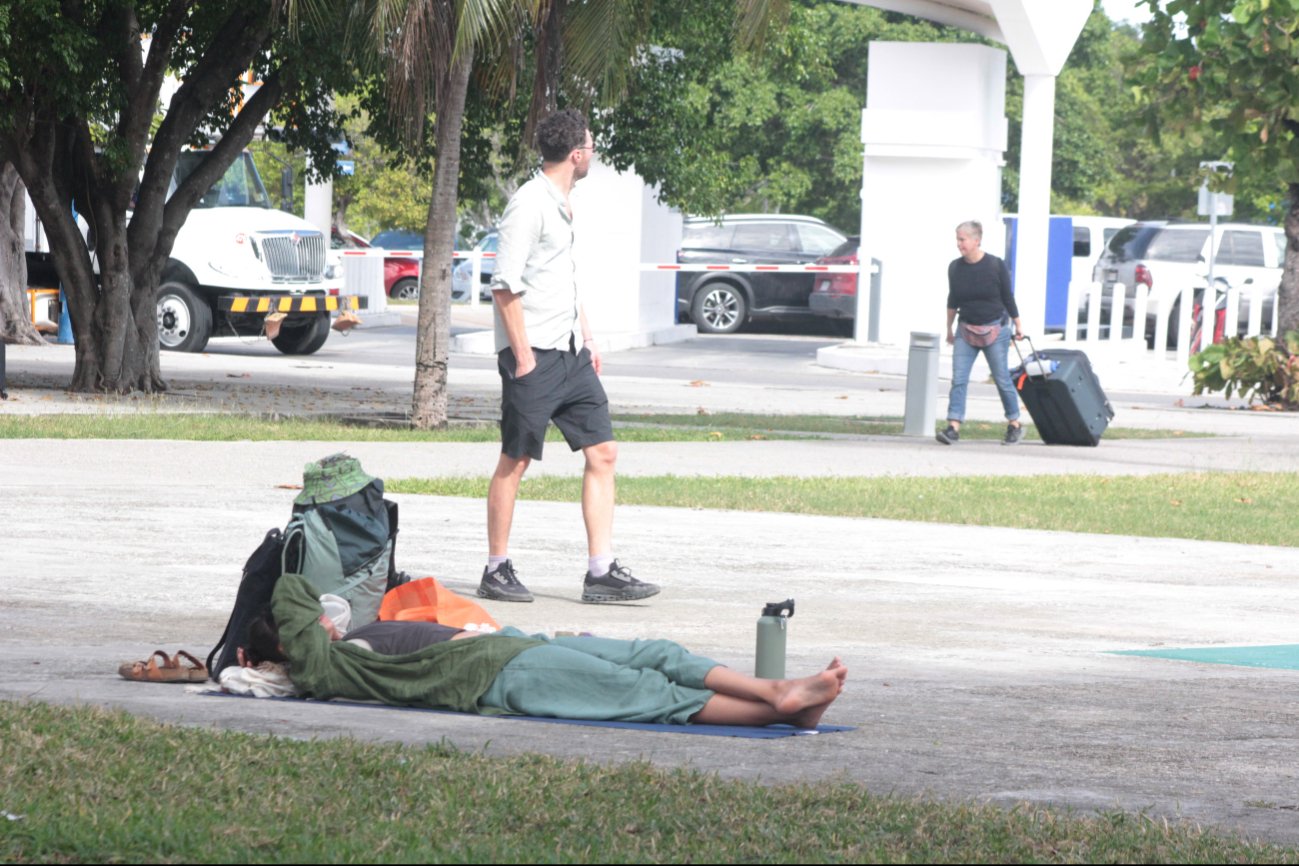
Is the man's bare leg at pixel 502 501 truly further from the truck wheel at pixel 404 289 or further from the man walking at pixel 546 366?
the truck wheel at pixel 404 289

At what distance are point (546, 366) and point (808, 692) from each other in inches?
117

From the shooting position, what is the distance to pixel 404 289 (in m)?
45.2

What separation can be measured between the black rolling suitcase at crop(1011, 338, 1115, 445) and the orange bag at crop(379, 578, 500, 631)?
1065 cm

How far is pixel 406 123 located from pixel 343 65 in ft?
8.05

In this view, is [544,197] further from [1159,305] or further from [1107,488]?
[1159,305]

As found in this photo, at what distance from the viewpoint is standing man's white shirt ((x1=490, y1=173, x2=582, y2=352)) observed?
8.17 metres

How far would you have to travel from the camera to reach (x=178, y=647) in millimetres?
7055

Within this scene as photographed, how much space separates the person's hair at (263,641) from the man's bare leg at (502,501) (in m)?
2.13

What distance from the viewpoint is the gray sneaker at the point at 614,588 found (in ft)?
26.9

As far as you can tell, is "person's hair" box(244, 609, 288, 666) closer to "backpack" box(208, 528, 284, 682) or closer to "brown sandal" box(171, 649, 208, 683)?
"backpack" box(208, 528, 284, 682)

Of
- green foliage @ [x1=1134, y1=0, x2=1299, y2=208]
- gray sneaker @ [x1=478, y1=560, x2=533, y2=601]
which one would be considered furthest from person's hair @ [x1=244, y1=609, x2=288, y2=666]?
green foliage @ [x1=1134, y1=0, x2=1299, y2=208]

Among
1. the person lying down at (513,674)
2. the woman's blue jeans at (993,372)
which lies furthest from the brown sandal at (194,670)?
the woman's blue jeans at (993,372)

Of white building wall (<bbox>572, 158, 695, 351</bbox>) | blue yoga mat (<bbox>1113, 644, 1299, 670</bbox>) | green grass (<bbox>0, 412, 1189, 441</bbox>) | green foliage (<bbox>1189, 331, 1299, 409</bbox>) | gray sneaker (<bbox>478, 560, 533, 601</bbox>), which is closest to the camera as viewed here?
blue yoga mat (<bbox>1113, 644, 1299, 670</bbox>)

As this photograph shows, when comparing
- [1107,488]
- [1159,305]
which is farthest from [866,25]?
[1107,488]
